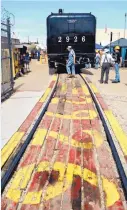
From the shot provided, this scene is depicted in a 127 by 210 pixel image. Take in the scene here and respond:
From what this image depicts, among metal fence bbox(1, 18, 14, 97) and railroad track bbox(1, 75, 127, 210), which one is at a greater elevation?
metal fence bbox(1, 18, 14, 97)

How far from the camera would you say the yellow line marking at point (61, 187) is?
365cm

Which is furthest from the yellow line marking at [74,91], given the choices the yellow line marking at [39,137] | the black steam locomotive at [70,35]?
the black steam locomotive at [70,35]

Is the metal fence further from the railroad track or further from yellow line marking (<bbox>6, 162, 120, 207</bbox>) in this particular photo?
yellow line marking (<bbox>6, 162, 120, 207</bbox>)

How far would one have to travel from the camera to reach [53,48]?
18516 mm

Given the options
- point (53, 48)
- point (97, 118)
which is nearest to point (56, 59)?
point (53, 48)

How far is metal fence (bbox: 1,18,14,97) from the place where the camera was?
10252mm

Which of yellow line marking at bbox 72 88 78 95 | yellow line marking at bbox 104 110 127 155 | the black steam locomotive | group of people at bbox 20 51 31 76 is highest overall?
the black steam locomotive

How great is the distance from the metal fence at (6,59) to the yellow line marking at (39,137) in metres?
4.21

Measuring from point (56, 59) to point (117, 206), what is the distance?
15877 millimetres

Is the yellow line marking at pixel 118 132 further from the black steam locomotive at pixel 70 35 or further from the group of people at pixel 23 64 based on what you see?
the group of people at pixel 23 64

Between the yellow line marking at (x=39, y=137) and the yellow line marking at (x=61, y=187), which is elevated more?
the yellow line marking at (x=39, y=137)

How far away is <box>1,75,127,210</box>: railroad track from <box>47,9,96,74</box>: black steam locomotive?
39.3 feet

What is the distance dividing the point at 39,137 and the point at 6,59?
6.01m

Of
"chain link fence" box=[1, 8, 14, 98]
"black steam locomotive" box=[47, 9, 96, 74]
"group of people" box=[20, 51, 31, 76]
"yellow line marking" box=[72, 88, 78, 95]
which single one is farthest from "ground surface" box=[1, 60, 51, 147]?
"group of people" box=[20, 51, 31, 76]
